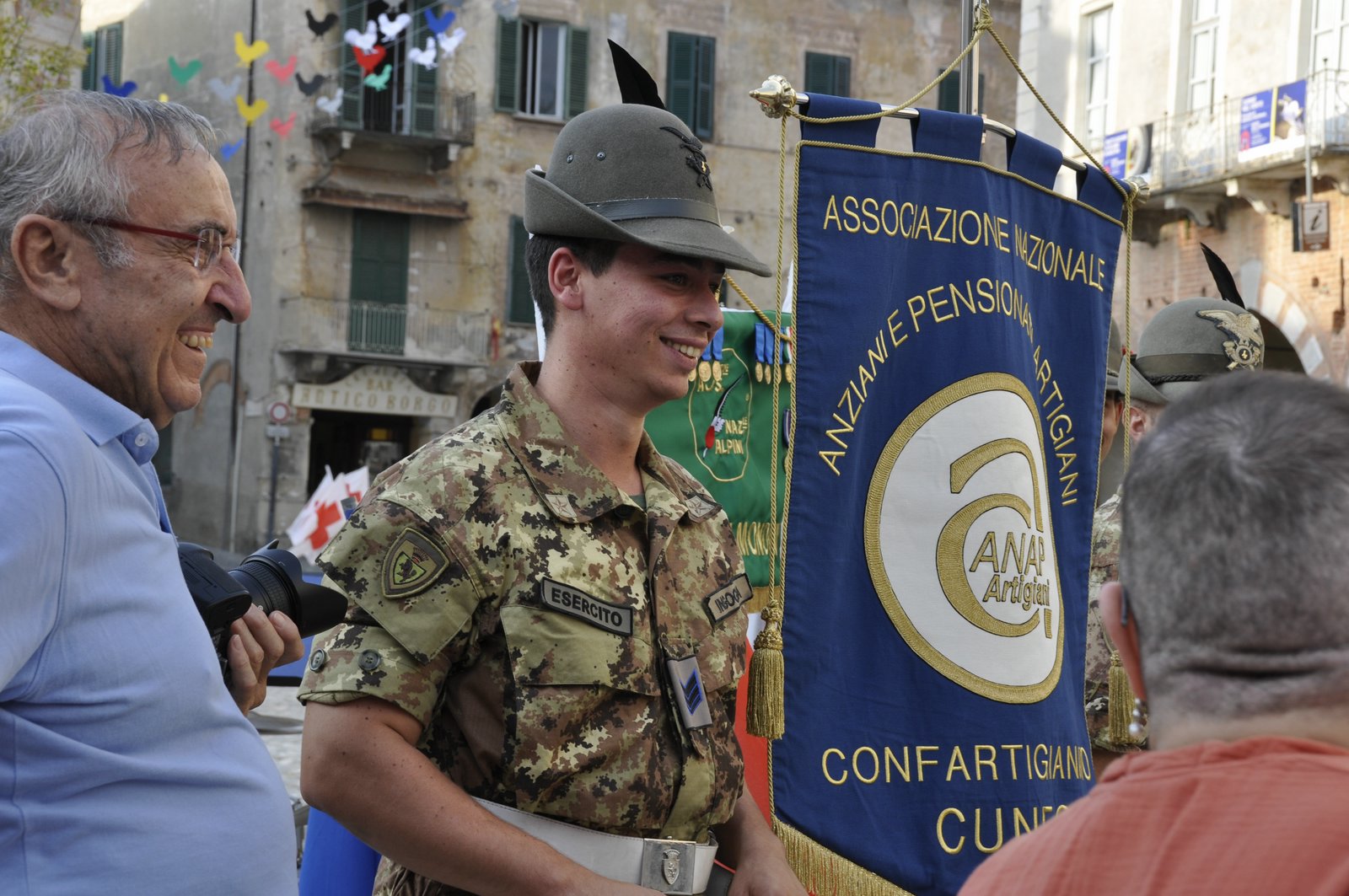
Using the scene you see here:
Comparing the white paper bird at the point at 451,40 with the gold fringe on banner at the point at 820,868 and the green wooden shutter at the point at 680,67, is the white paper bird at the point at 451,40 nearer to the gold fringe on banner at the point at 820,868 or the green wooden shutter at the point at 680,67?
the green wooden shutter at the point at 680,67

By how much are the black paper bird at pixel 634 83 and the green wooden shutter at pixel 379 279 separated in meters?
20.6

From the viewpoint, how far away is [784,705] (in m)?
2.66

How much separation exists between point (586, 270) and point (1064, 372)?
136 cm

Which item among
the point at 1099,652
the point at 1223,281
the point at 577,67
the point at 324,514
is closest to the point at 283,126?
the point at 577,67

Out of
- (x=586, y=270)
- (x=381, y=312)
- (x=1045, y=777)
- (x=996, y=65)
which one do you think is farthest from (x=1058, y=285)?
(x=996, y=65)

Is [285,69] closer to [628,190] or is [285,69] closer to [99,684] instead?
[628,190]

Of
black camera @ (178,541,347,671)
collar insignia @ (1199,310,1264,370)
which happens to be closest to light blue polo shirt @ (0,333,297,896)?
black camera @ (178,541,347,671)

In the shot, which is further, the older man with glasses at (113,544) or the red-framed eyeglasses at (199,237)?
the red-framed eyeglasses at (199,237)

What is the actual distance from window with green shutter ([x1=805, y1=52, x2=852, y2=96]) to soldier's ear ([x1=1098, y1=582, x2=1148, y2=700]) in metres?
23.9

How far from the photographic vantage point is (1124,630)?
4.17 feet

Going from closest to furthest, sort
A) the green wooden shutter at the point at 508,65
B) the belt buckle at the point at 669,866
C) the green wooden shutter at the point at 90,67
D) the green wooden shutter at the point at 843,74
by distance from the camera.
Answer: the belt buckle at the point at 669,866, the green wooden shutter at the point at 508,65, the green wooden shutter at the point at 90,67, the green wooden shutter at the point at 843,74

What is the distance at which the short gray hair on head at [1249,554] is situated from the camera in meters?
1.12

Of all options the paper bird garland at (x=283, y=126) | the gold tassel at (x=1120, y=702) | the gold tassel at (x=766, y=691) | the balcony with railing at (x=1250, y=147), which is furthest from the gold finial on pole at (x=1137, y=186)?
the paper bird garland at (x=283, y=126)

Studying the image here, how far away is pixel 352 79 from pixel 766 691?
2206 centimetres
